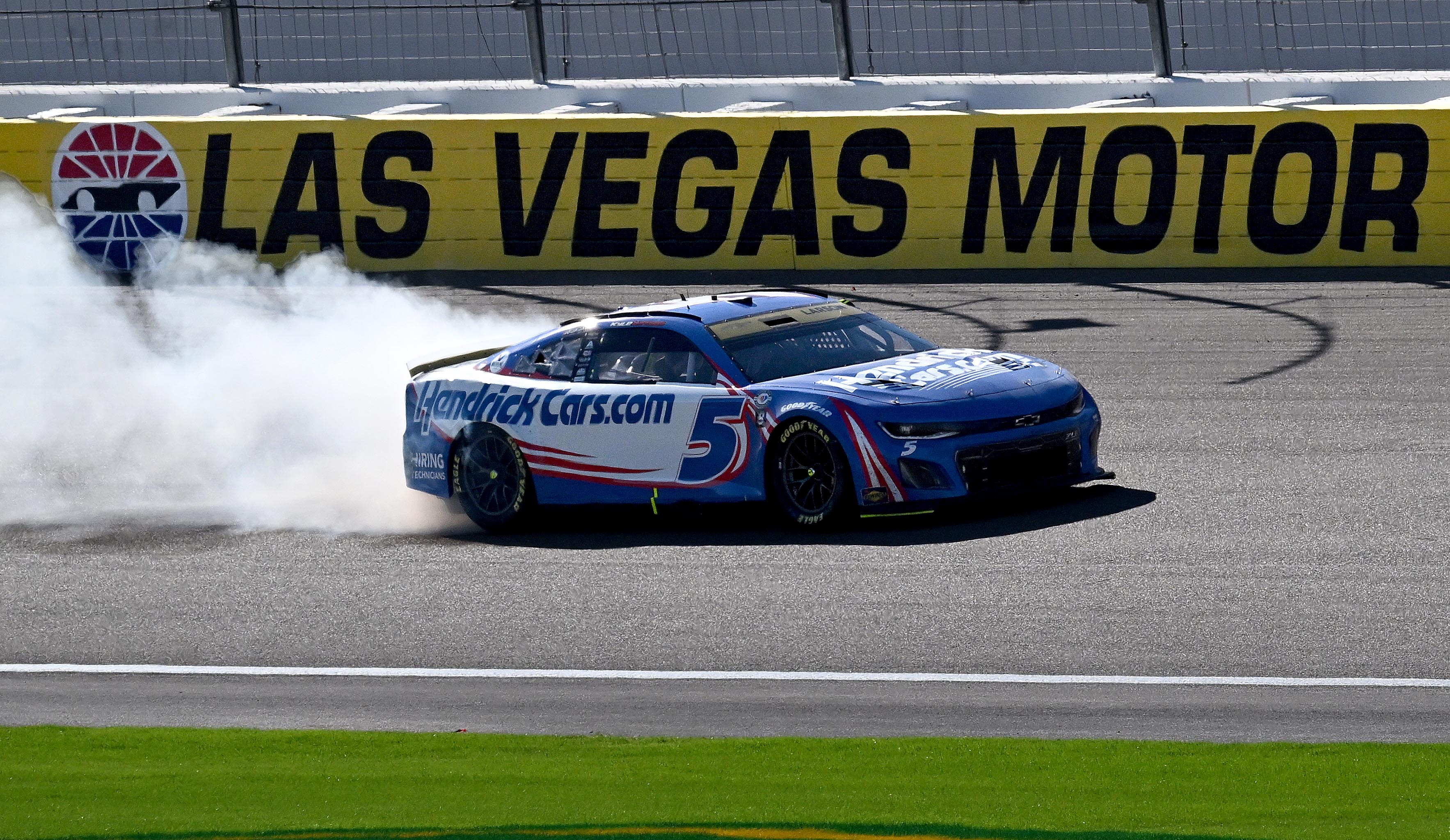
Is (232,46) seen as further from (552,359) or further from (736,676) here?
(736,676)

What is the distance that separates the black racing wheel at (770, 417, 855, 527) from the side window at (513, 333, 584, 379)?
4.88ft

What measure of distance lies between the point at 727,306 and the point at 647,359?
0.63 metres

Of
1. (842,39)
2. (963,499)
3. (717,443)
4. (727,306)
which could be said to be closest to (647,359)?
(727,306)

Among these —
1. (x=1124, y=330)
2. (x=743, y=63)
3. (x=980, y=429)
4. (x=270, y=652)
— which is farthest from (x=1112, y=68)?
(x=270, y=652)

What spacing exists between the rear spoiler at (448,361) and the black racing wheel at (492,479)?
789 millimetres

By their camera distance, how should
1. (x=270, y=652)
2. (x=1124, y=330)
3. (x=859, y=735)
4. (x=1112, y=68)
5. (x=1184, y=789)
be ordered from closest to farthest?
(x=1184, y=789)
(x=859, y=735)
(x=270, y=652)
(x=1124, y=330)
(x=1112, y=68)

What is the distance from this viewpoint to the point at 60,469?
13.5m

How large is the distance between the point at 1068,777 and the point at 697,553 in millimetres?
3985

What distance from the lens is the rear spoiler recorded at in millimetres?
12008

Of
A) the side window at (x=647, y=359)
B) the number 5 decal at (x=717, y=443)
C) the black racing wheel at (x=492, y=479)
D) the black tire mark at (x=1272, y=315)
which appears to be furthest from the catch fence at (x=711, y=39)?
the number 5 decal at (x=717, y=443)

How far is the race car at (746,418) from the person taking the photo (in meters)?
10.0

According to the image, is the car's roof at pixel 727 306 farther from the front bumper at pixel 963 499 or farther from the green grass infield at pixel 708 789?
the green grass infield at pixel 708 789

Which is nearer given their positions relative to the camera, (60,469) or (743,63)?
(60,469)

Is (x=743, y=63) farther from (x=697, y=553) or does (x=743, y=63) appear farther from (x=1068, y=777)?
(x=1068, y=777)
